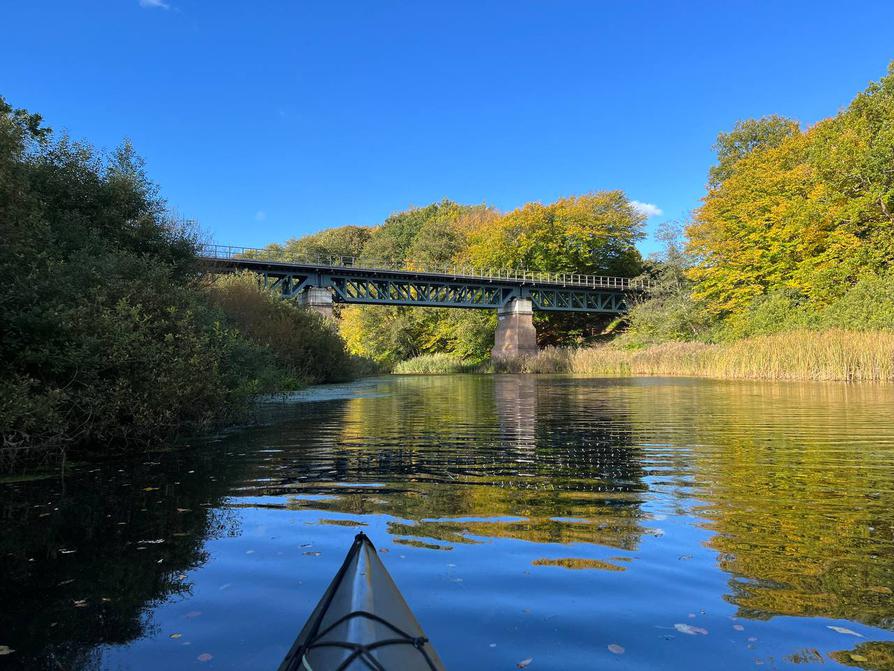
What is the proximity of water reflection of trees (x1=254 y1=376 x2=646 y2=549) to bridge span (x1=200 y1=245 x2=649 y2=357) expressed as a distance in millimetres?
36567

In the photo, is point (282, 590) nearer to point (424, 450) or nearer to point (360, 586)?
point (360, 586)

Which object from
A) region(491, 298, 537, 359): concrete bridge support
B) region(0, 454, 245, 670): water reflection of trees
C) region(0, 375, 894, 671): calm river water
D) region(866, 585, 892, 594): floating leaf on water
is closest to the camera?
region(0, 375, 894, 671): calm river water

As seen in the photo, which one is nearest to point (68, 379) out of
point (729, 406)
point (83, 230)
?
point (83, 230)

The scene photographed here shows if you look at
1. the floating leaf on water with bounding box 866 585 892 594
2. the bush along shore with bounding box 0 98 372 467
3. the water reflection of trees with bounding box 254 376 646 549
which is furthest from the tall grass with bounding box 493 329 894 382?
the floating leaf on water with bounding box 866 585 892 594

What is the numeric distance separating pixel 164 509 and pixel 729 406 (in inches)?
560

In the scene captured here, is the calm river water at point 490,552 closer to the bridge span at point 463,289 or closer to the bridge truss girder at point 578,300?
the bridge span at point 463,289

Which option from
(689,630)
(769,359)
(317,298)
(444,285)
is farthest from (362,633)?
(444,285)

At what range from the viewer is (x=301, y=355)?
26.2 meters

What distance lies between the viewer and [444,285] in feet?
185

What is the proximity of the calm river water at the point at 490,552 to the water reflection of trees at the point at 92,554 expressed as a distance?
0.02 m

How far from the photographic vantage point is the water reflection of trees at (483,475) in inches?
209

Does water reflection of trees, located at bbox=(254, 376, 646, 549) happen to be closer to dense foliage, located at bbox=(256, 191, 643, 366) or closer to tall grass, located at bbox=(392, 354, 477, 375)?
tall grass, located at bbox=(392, 354, 477, 375)

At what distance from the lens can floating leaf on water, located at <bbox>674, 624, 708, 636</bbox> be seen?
3.20 metres

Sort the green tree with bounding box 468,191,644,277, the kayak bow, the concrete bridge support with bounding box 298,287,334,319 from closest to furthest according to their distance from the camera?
the kayak bow, the concrete bridge support with bounding box 298,287,334,319, the green tree with bounding box 468,191,644,277
